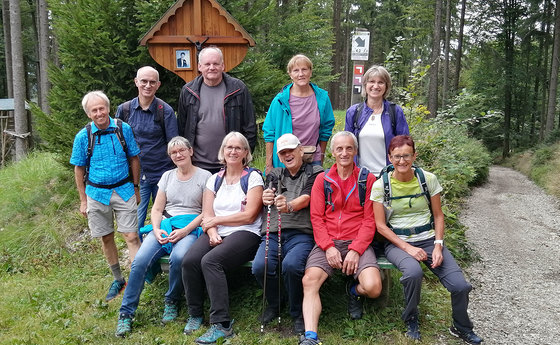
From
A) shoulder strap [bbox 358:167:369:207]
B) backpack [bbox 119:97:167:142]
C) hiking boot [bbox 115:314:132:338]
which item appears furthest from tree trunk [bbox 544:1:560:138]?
hiking boot [bbox 115:314:132:338]

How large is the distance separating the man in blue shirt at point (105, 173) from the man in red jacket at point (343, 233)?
191cm

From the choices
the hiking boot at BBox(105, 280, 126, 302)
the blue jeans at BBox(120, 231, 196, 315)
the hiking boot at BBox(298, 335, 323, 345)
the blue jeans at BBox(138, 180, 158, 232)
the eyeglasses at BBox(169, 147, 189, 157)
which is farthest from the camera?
the blue jeans at BBox(138, 180, 158, 232)

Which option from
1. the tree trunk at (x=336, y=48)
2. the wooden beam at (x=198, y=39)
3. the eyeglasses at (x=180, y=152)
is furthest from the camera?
the tree trunk at (x=336, y=48)

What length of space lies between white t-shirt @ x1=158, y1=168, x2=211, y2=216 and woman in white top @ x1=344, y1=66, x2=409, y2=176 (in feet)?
5.08

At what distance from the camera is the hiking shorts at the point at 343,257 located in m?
3.54

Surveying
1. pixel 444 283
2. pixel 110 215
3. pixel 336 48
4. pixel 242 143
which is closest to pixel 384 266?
pixel 444 283

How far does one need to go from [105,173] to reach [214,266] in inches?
60.4

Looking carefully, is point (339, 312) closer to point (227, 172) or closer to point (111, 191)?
point (227, 172)

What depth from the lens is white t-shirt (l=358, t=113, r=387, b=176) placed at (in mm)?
4102

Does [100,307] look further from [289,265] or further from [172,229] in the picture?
[289,265]

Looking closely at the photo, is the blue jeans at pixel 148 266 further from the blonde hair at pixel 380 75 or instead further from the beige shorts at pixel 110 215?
the blonde hair at pixel 380 75

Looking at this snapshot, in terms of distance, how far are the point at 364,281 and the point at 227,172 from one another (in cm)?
157

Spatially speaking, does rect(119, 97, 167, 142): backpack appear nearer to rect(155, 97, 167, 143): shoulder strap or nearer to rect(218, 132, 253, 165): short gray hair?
rect(155, 97, 167, 143): shoulder strap

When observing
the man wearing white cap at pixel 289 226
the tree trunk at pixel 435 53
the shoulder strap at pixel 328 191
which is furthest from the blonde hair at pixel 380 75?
the tree trunk at pixel 435 53
